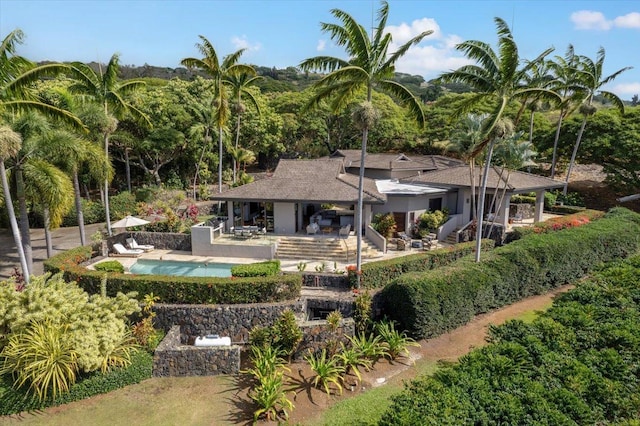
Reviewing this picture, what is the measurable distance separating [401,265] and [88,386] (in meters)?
14.3

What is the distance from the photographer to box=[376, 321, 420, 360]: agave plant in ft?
51.9

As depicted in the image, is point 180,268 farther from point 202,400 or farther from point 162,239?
point 202,400

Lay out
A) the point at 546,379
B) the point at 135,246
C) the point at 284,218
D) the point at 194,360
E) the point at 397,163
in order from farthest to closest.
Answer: the point at 397,163 → the point at 284,218 → the point at 135,246 → the point at 194,360 → the point at 546,379

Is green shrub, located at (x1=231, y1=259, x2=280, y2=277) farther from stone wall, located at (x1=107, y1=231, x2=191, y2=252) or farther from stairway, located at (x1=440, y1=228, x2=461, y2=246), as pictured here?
stairway, located at (x1=440, y1=228, x2=461, y2=246)

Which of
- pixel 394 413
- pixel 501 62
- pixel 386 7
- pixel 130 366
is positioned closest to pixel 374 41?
pixel 386 7

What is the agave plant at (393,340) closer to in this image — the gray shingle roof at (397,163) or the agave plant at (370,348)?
the agave plant at (370,348)

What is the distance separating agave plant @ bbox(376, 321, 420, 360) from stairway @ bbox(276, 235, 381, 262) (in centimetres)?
693

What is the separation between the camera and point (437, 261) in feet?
70.5

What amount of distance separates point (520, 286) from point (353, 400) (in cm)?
1156

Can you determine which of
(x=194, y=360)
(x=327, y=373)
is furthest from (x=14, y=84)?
(x=327, y=373)

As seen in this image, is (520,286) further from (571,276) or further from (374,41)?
(374,41)

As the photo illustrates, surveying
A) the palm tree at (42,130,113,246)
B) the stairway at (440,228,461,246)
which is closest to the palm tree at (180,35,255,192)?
the palm tree at (42,130,113,246)

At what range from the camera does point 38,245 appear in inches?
1075

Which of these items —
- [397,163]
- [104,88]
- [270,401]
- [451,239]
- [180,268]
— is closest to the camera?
[270,401]
